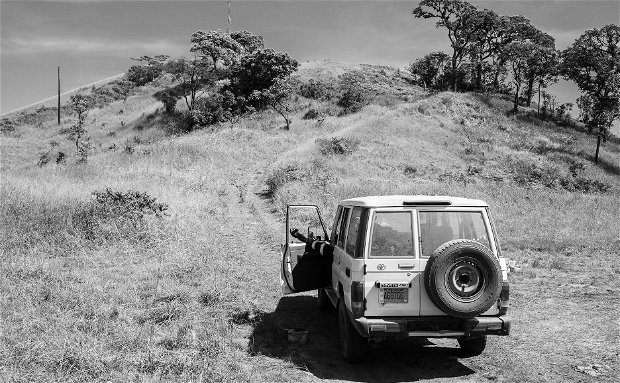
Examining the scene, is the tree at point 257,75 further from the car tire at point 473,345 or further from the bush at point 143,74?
the car tire at point 473,345

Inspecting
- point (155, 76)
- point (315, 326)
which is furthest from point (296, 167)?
point (155, 76)

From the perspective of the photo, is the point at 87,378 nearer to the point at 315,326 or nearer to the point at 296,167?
the point at 315,326

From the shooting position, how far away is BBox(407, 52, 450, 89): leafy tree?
72500 millimetres

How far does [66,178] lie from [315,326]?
16.2m

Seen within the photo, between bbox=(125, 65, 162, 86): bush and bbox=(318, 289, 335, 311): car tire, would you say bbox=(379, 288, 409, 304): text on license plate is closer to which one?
bbox=(318, 289, 335, 311): car tire

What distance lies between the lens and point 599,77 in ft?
148

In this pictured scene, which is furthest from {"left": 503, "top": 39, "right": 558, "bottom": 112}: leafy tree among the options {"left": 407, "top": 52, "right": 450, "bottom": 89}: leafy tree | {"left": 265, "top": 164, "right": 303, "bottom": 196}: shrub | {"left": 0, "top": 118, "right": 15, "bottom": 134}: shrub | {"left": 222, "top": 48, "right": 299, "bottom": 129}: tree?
{"left": 0, "top": 118, "right": 15, "bottom": 134}: shrub

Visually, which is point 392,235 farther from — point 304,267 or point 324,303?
point 324,303

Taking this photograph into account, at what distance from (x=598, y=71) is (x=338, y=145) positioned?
28.9 metres

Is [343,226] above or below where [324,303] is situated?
above

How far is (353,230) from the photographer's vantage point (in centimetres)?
644

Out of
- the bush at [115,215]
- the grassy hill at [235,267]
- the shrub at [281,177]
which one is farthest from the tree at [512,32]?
the bush at [115,215]

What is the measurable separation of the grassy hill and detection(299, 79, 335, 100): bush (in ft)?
79.0

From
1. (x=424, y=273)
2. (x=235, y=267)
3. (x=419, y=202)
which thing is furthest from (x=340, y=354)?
(x=235, y=267)
